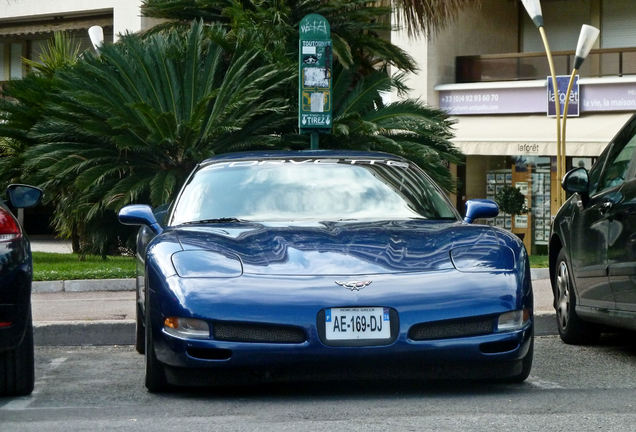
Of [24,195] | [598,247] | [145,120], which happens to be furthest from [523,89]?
[24,195]

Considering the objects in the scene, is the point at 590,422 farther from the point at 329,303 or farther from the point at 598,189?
the point at 598,189

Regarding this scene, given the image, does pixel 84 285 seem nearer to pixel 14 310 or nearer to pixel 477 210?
Result: pixel 477 210

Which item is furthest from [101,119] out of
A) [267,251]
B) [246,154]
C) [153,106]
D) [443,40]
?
[443,40]

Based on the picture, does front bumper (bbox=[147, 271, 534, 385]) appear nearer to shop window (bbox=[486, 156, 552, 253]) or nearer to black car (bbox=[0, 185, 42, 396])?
black car (bbox=[0, 185, 42, 396])

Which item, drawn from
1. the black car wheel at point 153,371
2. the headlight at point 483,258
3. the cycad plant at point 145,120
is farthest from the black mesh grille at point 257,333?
the cycad plant at point 145,120

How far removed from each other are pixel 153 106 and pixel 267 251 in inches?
397

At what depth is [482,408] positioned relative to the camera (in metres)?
5.92

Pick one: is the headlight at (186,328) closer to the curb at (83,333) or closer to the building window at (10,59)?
the curb at (83,333)

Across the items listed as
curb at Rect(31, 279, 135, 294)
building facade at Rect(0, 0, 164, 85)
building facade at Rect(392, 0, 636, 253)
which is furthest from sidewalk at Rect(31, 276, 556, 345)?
building facade at Rect(0, 0, 164, 85)

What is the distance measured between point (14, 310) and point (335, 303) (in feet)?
5.05

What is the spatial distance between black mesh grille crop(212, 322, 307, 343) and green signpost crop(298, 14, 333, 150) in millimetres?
6940

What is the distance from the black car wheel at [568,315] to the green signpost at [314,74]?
4291 mm

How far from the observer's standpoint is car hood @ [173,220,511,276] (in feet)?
20.6

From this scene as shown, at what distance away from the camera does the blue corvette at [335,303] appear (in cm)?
606
